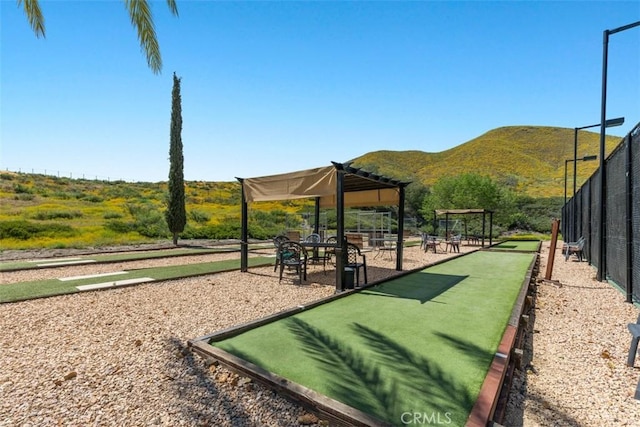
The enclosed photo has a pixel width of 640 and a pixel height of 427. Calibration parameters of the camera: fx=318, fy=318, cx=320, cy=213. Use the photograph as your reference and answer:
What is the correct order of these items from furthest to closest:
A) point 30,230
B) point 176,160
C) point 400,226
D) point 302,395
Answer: point 176,160 → point 30,230 → point 400,226 → point 302,395

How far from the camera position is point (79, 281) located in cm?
691

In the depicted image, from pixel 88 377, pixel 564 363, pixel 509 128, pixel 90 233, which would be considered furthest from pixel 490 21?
pixel 509 128

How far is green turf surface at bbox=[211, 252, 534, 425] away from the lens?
7.38 feet

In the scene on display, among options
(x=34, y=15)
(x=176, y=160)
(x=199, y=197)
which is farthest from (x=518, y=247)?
(x=199, y=197)

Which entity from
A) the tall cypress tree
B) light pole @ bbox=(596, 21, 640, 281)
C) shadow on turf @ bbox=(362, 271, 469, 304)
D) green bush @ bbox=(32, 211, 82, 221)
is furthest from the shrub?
light pole @ bbox=(596, 21, 640, 281)

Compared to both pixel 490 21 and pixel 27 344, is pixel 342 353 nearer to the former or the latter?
pixel 27 344

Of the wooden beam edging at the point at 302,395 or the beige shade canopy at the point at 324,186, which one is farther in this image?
the beige shade canopy at the point at 324,186

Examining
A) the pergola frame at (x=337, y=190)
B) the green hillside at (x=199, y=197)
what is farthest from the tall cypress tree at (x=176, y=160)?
the pergola frame at (x=337, y=190)

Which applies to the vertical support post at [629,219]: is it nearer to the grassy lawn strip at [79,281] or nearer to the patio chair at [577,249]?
the patio chair at [577,249]

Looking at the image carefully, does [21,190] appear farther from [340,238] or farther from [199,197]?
[340,238]

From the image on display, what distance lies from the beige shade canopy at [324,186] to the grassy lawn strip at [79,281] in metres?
2.43

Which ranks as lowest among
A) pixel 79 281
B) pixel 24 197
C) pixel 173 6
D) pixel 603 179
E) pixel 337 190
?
pixel 79 281

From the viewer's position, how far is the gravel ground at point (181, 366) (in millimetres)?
2248

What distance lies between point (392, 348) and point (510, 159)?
242 ft
